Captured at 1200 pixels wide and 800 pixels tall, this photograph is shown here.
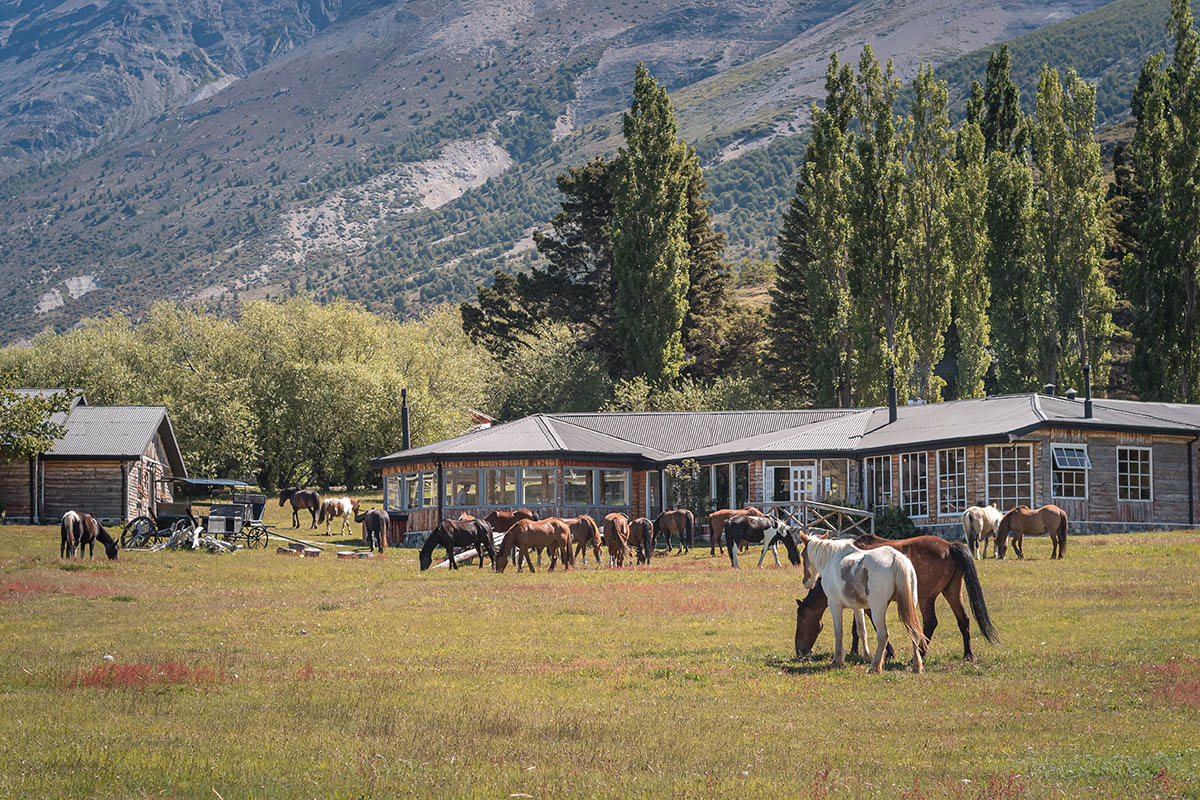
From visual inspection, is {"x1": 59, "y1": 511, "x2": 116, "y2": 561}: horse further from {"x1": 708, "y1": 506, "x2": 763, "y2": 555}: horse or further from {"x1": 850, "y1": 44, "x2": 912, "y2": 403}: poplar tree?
{"x1": 850, "y1": 44, "x2": 912, "y2": 403}: poplar tree

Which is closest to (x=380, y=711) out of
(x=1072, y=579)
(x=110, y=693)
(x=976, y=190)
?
(x=110, y=693)

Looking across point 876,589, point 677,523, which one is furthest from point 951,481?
point 876,589

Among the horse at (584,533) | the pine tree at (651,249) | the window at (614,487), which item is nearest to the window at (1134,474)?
the horse at (584,533)

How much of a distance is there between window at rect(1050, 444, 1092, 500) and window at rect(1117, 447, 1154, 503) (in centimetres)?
133

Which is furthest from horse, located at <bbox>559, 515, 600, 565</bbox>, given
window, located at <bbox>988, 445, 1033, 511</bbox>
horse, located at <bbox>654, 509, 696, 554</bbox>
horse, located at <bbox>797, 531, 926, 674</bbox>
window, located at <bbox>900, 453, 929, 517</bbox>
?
horse, located at <bbox>797, 531, 926, 674</bbox>

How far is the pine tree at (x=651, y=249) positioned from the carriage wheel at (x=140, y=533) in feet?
92.6

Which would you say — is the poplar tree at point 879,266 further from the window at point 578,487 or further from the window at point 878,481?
the window at point 578,487

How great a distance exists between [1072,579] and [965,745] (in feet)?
50.8

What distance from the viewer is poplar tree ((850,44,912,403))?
57531 mm

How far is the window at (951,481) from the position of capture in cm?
4159

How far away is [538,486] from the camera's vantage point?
48.8 m

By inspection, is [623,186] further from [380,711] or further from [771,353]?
[380,711]

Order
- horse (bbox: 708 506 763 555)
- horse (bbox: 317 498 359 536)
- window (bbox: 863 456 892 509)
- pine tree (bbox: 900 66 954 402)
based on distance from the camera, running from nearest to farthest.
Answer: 1. horse (bbox: 708 506 763 555)
2. window (bbox: 863 456 892 509)
3. horse (bbox: 317 498 359 536)
4. pine tree (bbox: 900 66 954 402)

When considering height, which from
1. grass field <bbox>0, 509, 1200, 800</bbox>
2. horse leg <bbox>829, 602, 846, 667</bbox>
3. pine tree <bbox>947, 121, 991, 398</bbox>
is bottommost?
grass field <bbox>0, 509, 1200, 800</bbox>
